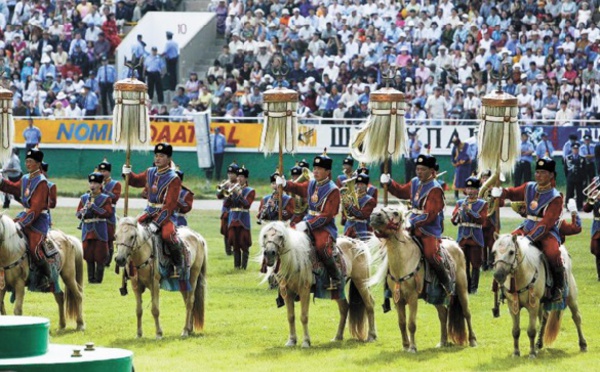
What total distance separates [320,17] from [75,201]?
31.5 feet

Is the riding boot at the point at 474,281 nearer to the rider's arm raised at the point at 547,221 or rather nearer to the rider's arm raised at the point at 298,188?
the rider's arm raised at the point at 298,188

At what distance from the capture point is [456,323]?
19.6 m

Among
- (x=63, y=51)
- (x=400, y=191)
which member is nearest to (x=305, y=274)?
(x=400, y=191)

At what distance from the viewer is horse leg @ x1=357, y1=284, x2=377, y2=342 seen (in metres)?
20.1

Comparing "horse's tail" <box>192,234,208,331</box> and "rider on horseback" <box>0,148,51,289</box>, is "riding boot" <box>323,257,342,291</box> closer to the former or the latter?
"horse's tail" <box>192,234,208,331</box>

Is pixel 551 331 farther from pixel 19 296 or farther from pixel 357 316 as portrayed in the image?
pixel 19 296

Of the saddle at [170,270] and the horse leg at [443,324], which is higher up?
the saddle at [170,270]

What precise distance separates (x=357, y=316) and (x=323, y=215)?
1.50 m

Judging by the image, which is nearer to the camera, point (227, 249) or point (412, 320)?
point (412, 320)

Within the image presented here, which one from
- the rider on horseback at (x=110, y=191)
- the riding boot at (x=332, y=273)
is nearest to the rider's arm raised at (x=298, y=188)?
the riding boot at (x=332, y=273)

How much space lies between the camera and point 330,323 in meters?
21.6

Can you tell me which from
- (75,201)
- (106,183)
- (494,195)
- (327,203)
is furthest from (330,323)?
(75,201)

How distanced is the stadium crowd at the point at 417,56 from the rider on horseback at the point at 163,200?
17.9 metres

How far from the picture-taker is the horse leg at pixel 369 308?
20.1 m
